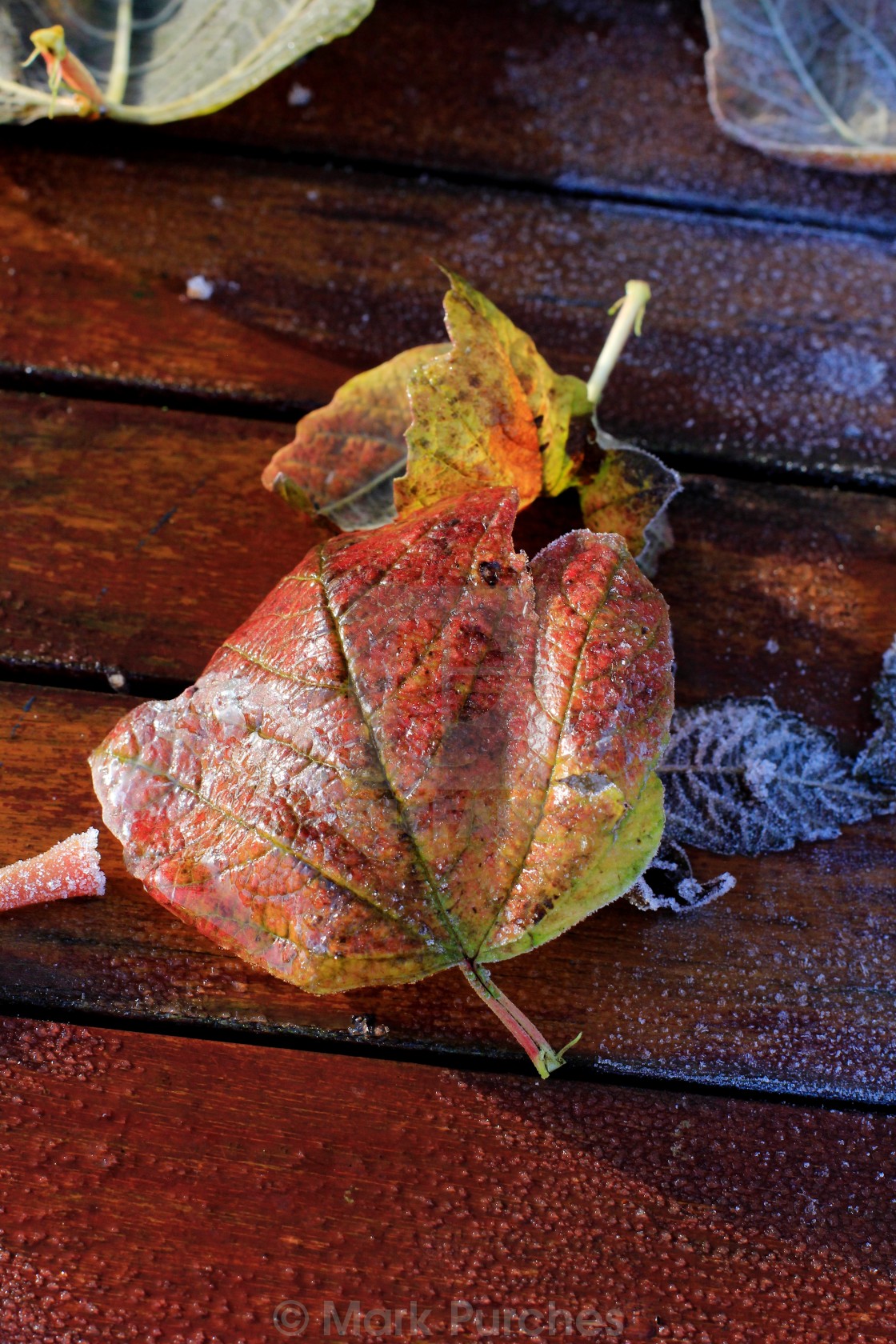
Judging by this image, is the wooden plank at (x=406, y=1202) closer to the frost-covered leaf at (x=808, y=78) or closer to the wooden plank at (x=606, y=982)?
the wooden plank at (x=606, y=982)

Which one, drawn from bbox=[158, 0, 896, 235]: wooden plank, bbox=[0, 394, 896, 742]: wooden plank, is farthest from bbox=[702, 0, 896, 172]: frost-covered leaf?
bbox=[0, 394, 896, 742]: wooden plank

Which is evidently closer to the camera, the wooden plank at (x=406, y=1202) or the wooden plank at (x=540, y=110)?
the wooden plank at (x=406, y=1202)

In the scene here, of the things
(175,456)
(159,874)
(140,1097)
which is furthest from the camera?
(175,456)

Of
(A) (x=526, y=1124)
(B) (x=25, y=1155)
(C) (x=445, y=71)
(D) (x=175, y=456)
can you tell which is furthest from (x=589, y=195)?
(B) (x=25, y=1155)

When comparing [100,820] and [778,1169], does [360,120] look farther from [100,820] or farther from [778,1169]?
[778,1169]

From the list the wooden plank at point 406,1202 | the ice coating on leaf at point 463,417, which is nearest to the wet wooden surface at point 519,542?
the wooden plank at point 406,1202

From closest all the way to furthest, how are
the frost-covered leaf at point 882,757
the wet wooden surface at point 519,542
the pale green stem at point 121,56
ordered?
1. the wet wooden surface at point 519,542
2. the frost-covered leaf at point 882,757
3. the pale green stem at point 121,56

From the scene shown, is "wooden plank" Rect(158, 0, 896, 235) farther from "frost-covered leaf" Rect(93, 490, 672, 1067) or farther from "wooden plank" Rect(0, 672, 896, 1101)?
"wooden plank" Rect(0, 672, 896, 1101)
